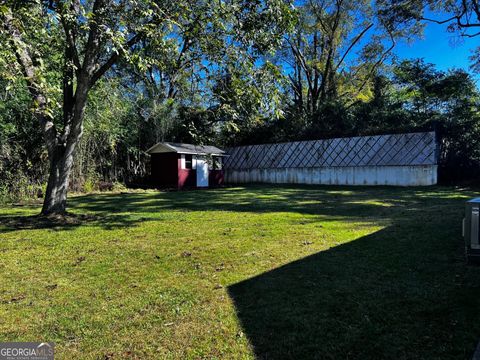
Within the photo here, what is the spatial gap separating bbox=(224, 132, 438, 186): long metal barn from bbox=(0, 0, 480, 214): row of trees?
75cm

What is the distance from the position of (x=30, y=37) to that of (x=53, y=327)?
4616mm

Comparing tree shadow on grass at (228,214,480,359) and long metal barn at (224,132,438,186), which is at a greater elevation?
long metal barn at (224,132,438,186)

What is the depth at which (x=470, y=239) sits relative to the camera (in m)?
2.97

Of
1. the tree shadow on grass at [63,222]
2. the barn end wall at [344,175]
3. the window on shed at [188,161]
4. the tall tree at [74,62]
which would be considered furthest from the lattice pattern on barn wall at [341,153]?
the tall tree at [74,62]

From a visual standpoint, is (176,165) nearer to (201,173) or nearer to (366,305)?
(201,173)

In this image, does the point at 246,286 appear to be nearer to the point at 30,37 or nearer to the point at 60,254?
the point at 60,254

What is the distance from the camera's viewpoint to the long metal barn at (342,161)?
42.2 ft

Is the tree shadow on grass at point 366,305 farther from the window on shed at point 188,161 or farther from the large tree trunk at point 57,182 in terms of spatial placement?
the window on shed at point 188,161

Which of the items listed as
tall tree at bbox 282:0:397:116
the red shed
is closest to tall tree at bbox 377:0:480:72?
tall tree at bbox 282:0:397:116

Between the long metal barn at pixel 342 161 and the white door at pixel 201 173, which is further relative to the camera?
the white door at pixel 201 173

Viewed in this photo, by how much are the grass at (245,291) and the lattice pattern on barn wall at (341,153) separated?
8.91 meters

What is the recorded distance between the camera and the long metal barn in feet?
42.2

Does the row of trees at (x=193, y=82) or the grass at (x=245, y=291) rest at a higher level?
the row of trees at (x=193, y=82)

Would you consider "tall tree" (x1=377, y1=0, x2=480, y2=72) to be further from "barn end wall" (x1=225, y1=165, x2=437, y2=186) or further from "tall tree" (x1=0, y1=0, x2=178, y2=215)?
"tall tree" (x1=0, y1=0, x2=178, y2=215)
